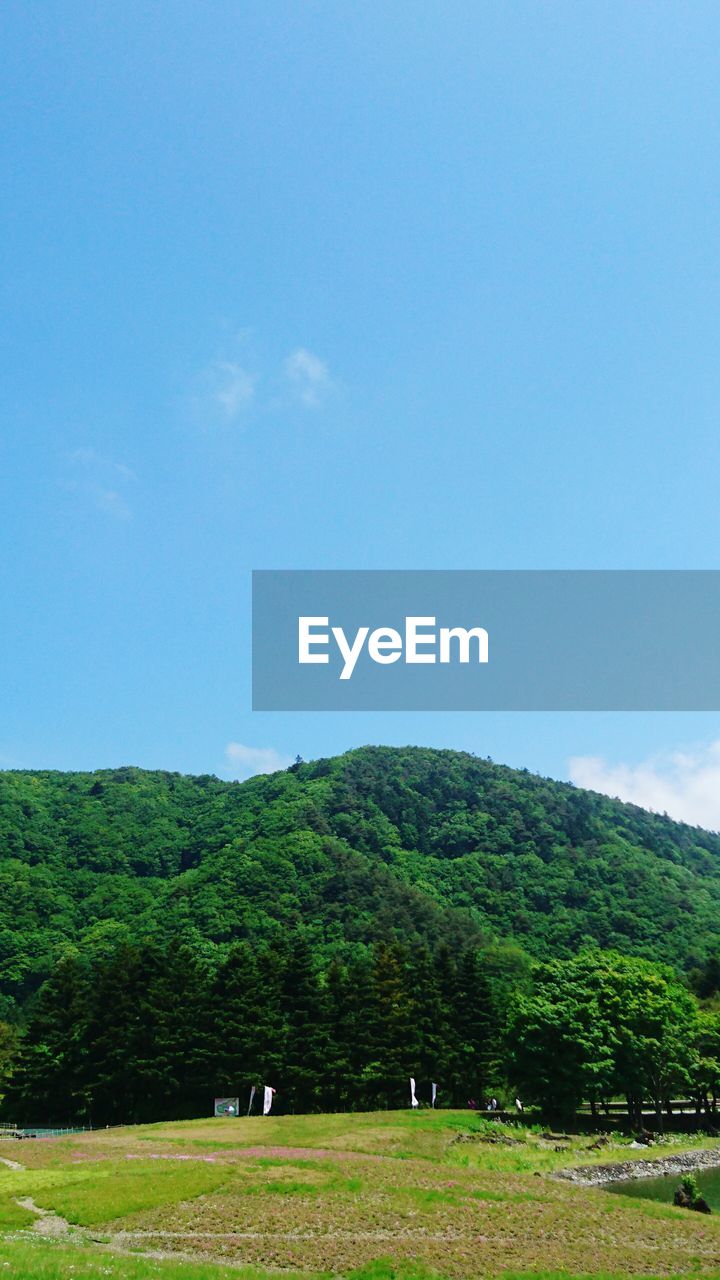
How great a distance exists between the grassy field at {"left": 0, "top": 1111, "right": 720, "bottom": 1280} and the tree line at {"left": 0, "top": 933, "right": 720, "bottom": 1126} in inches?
771

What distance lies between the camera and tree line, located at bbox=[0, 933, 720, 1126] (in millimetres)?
70438

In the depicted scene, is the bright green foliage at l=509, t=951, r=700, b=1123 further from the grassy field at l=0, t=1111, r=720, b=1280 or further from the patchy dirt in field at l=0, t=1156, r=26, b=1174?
the patchy dirt in field at l=0, t=1156, r=26, b=1174

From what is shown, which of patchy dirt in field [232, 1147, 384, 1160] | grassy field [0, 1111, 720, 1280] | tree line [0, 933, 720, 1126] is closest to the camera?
grassy field [0, 1111, 720, 1280]

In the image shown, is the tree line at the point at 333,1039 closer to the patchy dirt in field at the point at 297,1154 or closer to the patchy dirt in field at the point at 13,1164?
the patchy dirt in field at the point at 297,1154

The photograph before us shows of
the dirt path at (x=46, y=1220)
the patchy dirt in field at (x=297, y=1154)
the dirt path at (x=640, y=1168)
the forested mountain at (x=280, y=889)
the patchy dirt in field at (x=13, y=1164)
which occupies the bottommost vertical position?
the dirt path at (x=640, y=1168)

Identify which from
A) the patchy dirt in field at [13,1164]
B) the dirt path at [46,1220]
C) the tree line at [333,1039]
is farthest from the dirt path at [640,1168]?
the patchy dirt in field at [13,1164]

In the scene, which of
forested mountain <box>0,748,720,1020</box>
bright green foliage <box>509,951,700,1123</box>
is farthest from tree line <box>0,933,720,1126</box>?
forested mountain <box>0,748,720,1020</box>

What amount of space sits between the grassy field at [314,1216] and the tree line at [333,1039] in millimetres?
19589

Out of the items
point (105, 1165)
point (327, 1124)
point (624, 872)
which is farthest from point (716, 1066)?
point (624, 872)

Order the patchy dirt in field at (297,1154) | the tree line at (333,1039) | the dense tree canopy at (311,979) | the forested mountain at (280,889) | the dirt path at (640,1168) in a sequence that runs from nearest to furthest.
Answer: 1. the patchy dirt in field at (297,1154)
2. the dirt path at (640,1168)
3. the tree line at (333,1039)
4. the dense tree canopy at (311,979)
5. the forested mountain at (280,889)

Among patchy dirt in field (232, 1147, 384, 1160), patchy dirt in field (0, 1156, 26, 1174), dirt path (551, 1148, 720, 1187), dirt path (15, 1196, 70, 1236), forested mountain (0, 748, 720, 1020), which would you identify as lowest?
dirt path (551, 1148, 720, 1187)

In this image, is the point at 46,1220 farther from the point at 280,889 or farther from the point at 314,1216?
the point at 280,889

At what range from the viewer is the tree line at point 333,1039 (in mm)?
70438

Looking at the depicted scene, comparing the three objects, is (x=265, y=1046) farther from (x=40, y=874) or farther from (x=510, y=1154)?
(x=40, y=874)
